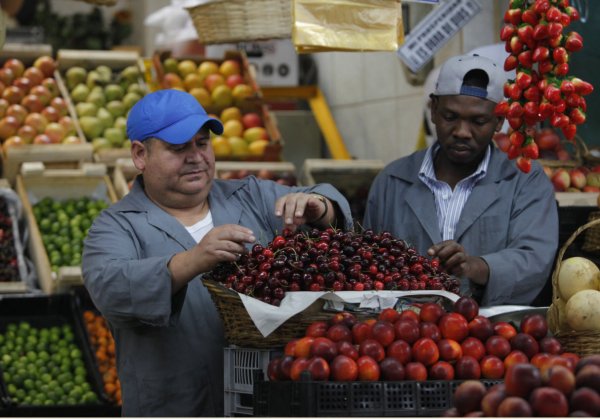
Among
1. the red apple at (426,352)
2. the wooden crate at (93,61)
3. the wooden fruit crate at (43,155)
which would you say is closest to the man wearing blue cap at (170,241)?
the red apple at (426,352)

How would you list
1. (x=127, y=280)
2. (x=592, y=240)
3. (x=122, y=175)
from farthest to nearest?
(x=122, y=175) < (x=592, y=240) < (x=127, y=280)

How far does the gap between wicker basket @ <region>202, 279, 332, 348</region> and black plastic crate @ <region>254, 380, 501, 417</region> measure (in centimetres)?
30

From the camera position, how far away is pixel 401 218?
165 inches

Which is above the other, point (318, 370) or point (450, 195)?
point (450, 195)

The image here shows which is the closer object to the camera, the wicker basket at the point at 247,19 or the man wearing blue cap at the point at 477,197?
the man wearing blue cap at the point at 477,197

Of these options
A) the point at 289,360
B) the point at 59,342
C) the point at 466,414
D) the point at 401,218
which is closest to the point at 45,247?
the point at 59,342

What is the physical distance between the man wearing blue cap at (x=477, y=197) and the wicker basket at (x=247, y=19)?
1.03 meters

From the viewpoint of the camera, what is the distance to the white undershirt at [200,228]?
3611 millimetres

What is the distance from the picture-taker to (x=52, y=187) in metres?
6.66

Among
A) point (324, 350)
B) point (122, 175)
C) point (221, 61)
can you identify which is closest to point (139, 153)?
point (324, 350)

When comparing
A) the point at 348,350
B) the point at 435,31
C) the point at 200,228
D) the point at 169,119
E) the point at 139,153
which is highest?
the point at 435,31

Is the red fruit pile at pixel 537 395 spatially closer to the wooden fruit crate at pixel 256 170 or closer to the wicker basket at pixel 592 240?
the wicker basket at pixel 592 240

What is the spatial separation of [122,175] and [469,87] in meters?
3.05

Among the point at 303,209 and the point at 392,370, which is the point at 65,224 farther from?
the point at 392,370
